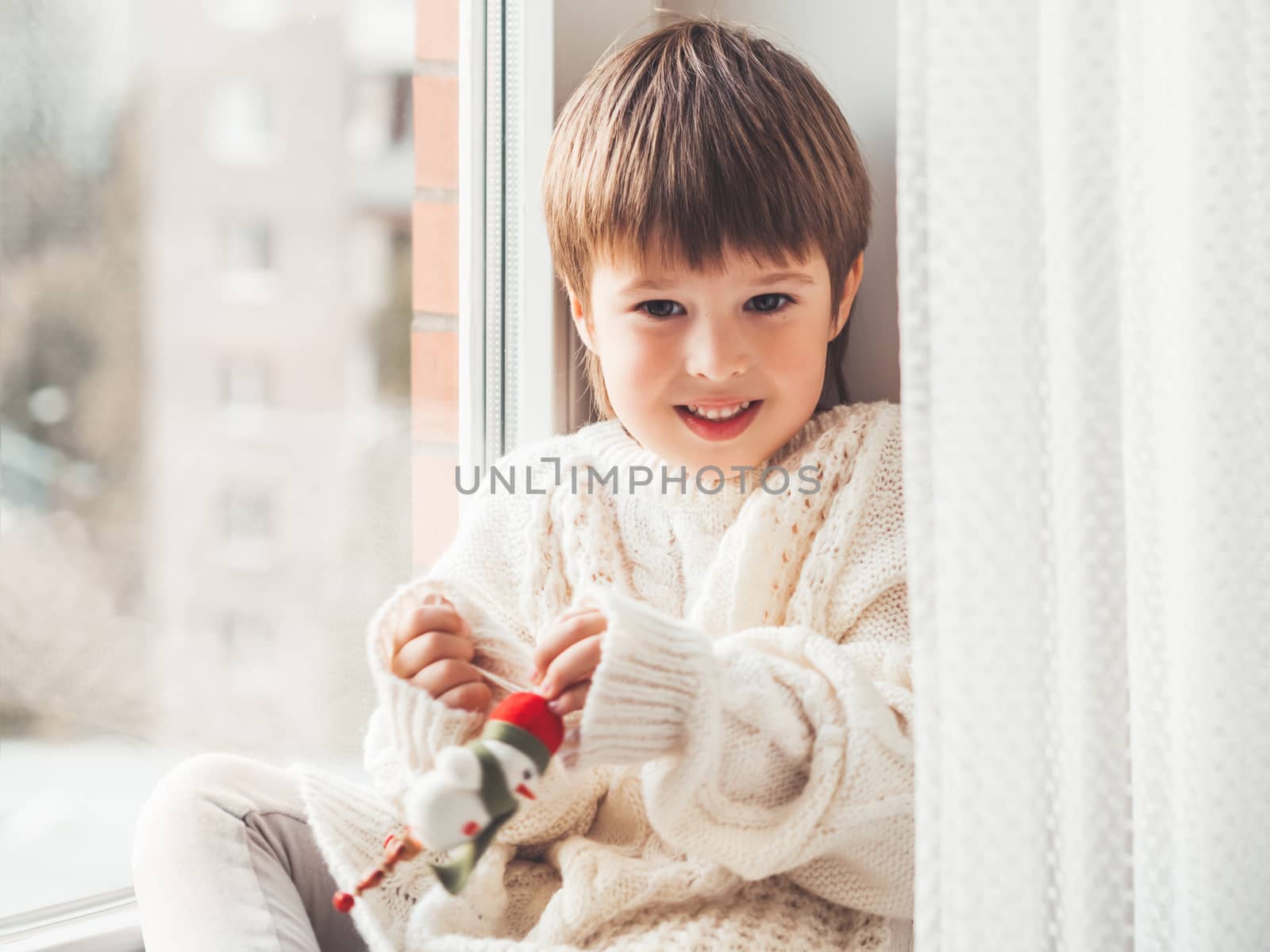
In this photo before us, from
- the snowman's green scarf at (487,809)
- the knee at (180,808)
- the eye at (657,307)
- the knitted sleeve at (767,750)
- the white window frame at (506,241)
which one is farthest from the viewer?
the white window frame at (506,241)

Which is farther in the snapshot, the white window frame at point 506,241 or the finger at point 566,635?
the white window frame at point 506,241

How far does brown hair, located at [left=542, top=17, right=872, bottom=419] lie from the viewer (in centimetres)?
85

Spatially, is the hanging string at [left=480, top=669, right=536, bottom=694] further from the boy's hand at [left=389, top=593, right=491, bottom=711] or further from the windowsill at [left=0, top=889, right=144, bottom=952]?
the windowsill at [left=0, top=889, right=144, bottom=952]

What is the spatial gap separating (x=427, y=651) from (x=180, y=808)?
225 mm

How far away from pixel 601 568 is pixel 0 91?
23.8 inches

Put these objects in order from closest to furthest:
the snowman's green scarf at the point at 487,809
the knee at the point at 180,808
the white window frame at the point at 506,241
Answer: the snowman's green scarf at the point at 487,809
the knee at the point at 180,808
the white window frame at the point at 506,241

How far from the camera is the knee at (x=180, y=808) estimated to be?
79cm

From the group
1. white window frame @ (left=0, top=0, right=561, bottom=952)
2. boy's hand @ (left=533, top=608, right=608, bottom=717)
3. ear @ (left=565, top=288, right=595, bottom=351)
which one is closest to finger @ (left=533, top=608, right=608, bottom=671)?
boy's hand @ (left=533, top=608, right=608, bottom=717)

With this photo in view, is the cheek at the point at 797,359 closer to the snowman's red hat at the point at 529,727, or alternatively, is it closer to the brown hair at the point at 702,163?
the brown hair at the point at 702,163

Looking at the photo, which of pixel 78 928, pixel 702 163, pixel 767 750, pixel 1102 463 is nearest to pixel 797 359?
pixel 702 163

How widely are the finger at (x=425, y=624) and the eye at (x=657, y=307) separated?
11.2 inches

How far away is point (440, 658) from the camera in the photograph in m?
0.77

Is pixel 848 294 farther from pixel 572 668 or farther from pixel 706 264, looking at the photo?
pixel 572 668

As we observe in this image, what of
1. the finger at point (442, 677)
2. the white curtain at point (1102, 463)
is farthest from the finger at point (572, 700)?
the white curtain at point (1102, 463)
